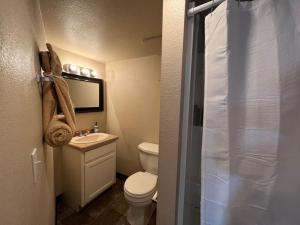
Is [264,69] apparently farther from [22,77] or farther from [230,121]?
[22,77]

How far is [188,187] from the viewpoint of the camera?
852mm

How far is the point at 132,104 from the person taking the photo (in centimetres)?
231

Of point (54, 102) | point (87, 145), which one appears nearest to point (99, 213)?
point (87, 145)

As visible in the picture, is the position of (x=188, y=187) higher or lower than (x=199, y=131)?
lower

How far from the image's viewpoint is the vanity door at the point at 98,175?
68.8 inches

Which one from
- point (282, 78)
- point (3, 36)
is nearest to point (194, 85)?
point (282, 78)

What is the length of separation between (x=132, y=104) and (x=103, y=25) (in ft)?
4.01

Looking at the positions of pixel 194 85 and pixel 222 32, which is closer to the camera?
pixel 222 32

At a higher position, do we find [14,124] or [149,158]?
[14,124]

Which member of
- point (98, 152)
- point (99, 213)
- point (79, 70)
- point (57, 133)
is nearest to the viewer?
point (57, 133)

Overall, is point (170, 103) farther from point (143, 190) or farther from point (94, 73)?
point (94, 73)

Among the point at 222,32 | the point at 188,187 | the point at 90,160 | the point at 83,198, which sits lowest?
the point at 83,198

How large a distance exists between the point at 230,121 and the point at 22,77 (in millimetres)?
888

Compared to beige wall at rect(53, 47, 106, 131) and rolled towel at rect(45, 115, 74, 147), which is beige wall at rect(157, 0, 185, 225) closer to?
rolled towel at rect(45, 115, 74, 147)
